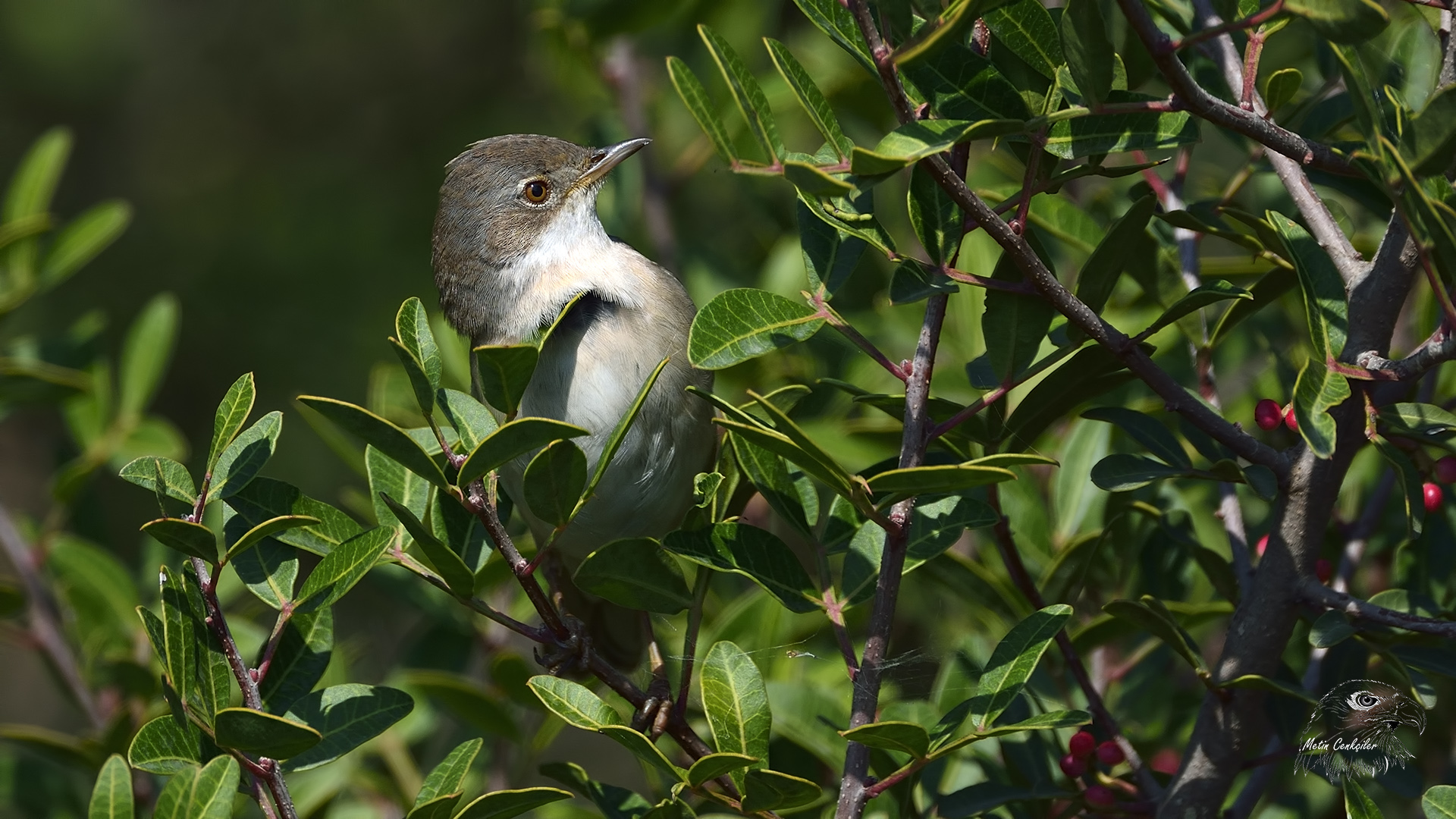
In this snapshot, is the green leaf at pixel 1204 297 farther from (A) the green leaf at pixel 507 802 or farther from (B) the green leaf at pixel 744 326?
(A) the green leaf at pixel 507 802

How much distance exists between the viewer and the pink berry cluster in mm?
2646

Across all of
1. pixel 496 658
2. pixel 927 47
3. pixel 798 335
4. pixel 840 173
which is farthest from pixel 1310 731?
pixel 496 658

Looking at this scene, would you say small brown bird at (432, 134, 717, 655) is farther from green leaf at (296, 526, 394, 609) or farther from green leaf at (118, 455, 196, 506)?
green leaf at (118, 455, 196, 506)

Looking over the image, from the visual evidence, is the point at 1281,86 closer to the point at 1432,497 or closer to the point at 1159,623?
the point at 1432,497

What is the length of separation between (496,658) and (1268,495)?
200 cm

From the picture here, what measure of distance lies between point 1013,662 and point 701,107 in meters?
1.09

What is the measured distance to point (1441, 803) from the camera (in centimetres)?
210

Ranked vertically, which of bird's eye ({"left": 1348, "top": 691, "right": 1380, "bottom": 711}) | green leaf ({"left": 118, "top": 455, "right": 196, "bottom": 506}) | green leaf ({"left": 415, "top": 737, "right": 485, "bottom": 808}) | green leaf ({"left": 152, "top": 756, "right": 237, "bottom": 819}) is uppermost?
green leaf ({"left": 118, "top": 455, "right": 196, "bottom": 506})

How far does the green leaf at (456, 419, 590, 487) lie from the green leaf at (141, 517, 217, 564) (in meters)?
0.44

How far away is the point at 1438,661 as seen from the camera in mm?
2432

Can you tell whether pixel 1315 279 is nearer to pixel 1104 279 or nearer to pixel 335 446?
pixel 1104 279

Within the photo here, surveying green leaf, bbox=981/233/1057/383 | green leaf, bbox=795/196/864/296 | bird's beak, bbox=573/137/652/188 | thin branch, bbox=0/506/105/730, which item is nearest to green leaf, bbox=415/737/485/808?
green leaf, bbox=795/196/864/296

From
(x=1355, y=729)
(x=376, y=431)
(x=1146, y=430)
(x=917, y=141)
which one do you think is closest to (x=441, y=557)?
(x=376, y=431)

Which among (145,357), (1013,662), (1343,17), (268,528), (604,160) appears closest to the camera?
(1343,17)
